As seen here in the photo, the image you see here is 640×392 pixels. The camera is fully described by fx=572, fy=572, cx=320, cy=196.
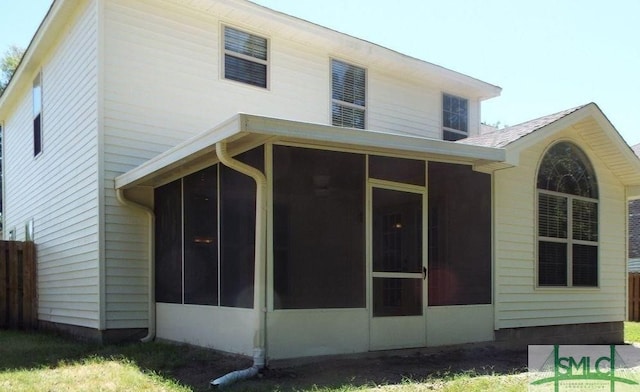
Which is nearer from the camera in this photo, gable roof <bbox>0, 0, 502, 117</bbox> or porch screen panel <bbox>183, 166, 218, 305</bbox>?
porch screen panel <bbox>183, 166, 218, 305</bbox>

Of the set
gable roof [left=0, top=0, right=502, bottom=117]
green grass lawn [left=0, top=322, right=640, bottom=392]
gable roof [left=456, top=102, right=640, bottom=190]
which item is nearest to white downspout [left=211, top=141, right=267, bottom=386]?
green grass lawn [left=0, top=322, right=640, bottom=392]

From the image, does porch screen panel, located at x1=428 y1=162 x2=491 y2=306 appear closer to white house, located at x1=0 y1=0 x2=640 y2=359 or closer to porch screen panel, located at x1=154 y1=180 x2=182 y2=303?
white house, located at x1=0 y1=0 x2=640 y2=359

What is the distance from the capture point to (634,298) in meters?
16.8

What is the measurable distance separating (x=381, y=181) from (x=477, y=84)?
24.0 feet

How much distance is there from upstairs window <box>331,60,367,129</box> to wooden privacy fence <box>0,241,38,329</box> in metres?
6.93

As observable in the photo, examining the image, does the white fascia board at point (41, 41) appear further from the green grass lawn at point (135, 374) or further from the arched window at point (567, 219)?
the arched window at point (567, 219)

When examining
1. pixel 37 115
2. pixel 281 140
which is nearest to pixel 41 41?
pixel 37 115

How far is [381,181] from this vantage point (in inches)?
279

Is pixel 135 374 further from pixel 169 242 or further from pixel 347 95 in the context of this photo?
pixel 347 95

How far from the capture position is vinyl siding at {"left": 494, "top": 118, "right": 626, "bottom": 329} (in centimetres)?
851

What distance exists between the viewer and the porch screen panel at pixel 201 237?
23.6 feet

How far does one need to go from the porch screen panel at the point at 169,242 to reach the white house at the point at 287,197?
3 cm

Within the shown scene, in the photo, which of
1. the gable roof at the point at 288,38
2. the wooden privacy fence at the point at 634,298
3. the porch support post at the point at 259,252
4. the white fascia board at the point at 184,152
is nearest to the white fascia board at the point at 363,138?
the white fascia board at the point at 184,152

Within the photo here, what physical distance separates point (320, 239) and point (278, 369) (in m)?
1.48
